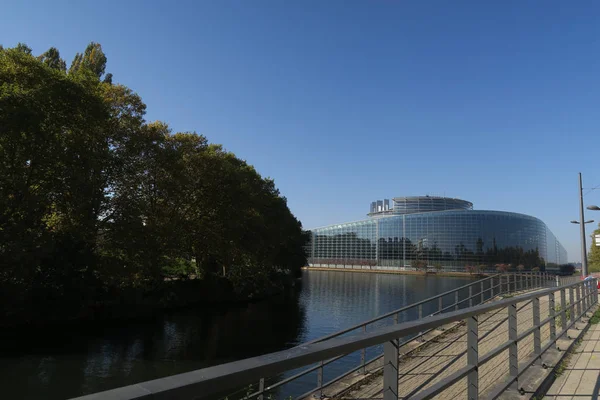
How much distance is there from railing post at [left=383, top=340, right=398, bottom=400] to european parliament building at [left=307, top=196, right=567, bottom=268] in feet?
344

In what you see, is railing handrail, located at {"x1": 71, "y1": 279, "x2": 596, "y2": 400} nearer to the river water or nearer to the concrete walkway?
the concrete walkway

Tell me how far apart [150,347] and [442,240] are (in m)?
96.1

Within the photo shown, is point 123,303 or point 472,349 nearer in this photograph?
point 472,349

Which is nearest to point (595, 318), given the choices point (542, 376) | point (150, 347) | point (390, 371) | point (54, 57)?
point (542, 376)

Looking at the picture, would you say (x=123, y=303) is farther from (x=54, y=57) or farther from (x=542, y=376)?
(x=542, y=376)

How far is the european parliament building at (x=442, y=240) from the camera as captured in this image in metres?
102

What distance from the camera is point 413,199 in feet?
520

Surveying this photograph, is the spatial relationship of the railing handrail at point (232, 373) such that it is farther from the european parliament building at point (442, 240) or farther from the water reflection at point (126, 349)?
the european parliament building at point (442, 240)

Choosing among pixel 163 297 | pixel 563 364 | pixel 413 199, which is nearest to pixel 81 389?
pixel 563 364

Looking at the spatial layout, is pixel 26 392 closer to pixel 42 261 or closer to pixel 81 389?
pixel 81 389

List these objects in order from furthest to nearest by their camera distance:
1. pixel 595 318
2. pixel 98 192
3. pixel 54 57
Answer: pixel 54 57 → pixel 98 192 → pixel 595 318

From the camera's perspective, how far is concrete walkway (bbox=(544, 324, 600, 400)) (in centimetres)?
475

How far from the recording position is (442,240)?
104m

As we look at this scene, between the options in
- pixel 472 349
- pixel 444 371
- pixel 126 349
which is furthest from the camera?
pixel 126 349
